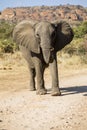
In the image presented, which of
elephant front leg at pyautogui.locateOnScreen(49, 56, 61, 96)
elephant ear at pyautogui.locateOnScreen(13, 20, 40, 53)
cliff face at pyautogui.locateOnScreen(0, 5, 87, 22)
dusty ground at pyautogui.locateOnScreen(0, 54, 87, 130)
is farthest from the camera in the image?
cliff face at pyautogui.locateOnScreen(0, 5, 87, 22)

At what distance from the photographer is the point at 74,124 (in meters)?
8.68

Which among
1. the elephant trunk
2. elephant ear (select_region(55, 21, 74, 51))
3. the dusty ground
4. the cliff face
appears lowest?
the cliff face

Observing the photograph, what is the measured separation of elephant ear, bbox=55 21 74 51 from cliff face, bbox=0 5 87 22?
14065 centimetres

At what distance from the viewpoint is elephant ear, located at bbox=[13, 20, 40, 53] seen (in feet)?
41.6

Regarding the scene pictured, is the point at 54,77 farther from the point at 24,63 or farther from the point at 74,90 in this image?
the point at 24,63

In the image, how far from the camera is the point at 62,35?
516 inches

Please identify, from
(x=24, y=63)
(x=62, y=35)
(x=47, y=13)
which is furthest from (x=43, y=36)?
(x=47, y=13)

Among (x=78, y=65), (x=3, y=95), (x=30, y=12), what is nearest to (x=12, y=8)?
(x=30, y=12)

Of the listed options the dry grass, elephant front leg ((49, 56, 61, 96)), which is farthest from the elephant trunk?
the dry grass

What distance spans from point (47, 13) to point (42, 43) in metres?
150

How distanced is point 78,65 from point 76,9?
149389mm


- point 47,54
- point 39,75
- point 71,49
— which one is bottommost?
point 71,49

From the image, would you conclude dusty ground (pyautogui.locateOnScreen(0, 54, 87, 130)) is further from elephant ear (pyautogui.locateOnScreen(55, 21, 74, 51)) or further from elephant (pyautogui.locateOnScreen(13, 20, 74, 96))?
elephant ear (pyautogui.locateOnScreen(55, 21, 74, 51))

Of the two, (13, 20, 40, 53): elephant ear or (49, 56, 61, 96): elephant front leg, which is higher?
(13, 20, 40, 53): elephant ear
